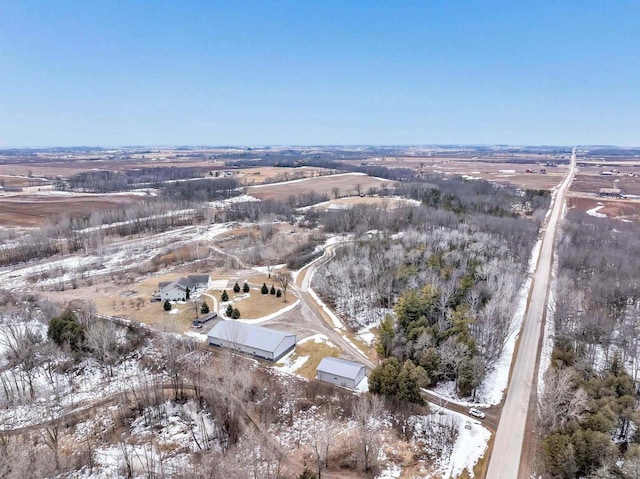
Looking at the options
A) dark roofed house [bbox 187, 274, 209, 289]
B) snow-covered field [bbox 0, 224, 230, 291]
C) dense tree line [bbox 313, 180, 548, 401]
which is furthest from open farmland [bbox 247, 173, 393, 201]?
dark roofed house [bbox 187, 274, 209, 289]

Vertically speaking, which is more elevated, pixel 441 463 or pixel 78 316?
pixel 78 316

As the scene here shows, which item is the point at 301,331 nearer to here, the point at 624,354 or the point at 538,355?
the point at 538,355


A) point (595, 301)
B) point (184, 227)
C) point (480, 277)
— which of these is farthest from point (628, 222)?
point (184, 227)

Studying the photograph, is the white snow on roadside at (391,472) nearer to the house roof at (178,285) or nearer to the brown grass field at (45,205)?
the house roof at (178,285)

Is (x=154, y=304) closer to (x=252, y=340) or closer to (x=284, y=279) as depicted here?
(x=284, y=279)

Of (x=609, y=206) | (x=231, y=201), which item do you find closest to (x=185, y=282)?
→ (x=231, y=201)

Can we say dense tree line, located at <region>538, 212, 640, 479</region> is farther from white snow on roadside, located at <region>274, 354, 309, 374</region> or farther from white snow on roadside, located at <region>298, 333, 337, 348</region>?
white snow on roadside, located at <region>274, 354, 309, 374</region>
